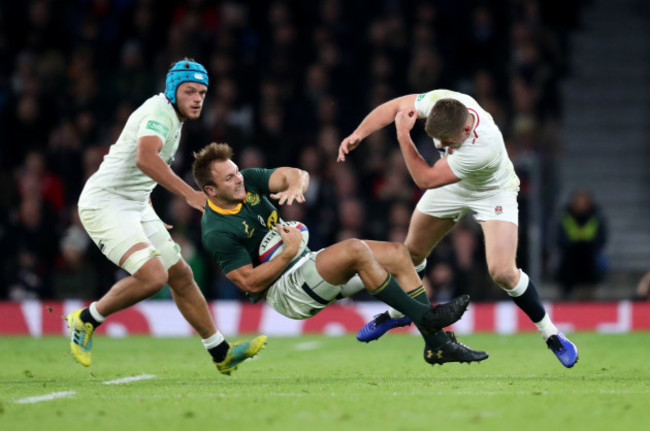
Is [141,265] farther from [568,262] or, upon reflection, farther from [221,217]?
[568,262]

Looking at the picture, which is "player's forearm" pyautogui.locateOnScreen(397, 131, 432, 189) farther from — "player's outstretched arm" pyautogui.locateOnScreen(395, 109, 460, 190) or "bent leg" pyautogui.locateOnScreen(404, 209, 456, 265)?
"bent leg" pyautogui.locateOnScreen(404, 209, 456, 265)

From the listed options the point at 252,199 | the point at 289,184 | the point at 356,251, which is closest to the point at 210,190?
the point at 252,199

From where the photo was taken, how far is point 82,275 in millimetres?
13734

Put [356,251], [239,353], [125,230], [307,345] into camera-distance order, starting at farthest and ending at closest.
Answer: [307,345] → [239,353] → [125,230] → [356,251]

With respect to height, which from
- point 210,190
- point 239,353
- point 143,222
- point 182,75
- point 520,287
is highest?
point 182,75

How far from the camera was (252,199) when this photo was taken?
24.9 ft

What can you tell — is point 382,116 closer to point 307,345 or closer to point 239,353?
point 239,353

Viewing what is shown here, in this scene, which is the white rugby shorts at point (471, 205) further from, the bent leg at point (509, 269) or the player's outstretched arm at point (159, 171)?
the player's outstretched arm at point (159, 171)

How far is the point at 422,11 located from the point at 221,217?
942cm

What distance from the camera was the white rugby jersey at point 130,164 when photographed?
7.63 m

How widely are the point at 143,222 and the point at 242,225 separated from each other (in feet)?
2.99

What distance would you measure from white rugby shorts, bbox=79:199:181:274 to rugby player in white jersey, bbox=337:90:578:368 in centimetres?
145

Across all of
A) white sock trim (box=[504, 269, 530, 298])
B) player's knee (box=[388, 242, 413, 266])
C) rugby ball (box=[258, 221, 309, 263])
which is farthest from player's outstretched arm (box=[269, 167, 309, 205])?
white sock trim (box=[504, 269, 530, 298])

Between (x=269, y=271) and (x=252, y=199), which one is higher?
(x=252, y=199)
